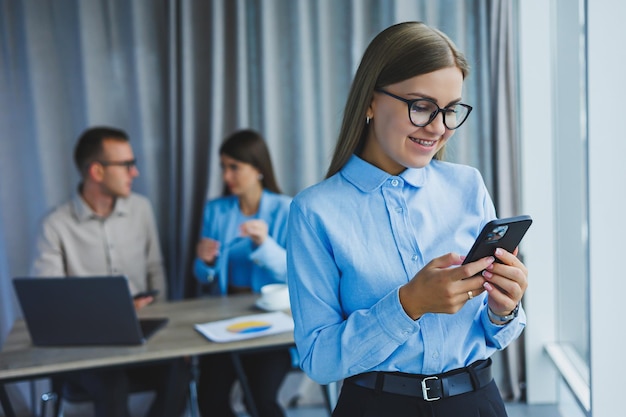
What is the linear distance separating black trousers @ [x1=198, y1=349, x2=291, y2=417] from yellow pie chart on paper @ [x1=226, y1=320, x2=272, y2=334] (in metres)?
0.40

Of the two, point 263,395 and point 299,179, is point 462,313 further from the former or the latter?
point 299,179

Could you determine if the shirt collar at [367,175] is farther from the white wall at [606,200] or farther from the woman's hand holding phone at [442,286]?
the white wall at [606,200]

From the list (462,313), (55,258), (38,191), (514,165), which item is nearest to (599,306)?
(514,165)

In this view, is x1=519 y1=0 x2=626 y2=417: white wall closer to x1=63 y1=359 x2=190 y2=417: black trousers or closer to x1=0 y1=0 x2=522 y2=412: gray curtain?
x1=0 y1=0 x2=522 y2=412: gray curtain

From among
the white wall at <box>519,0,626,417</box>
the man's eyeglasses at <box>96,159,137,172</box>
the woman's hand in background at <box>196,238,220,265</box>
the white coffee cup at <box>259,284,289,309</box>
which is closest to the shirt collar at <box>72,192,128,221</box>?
the man's eyeglasses at <box>96,159,137,172</box>

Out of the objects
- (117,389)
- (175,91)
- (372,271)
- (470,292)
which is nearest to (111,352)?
(117,389)

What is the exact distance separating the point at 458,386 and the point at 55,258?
91.2 inches

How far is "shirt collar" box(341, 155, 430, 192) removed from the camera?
128 centimetres

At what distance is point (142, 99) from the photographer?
3541mm

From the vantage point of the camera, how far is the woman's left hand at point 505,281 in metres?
1.14

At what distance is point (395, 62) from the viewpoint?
3.95 feet

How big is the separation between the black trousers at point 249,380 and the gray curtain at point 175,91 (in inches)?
32.1

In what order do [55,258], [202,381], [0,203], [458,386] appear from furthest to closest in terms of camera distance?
[0,203]
[55,258]
[202,381]
[458,386]

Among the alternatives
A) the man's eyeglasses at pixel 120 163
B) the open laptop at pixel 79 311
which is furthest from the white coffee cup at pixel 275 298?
the man's eyeglasses at pixel 120 163
